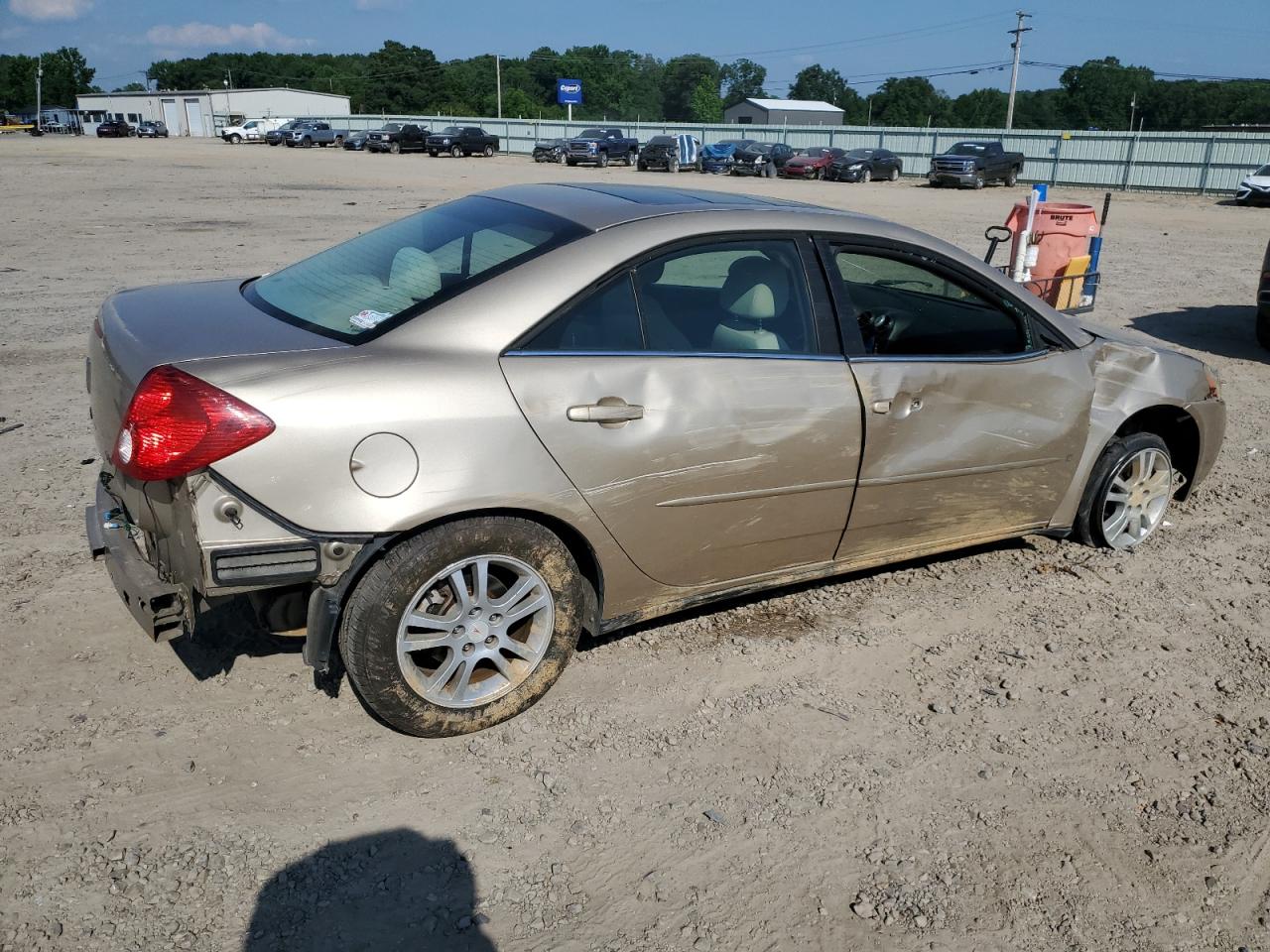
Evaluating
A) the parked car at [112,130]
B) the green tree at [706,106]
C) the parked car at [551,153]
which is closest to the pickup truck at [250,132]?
the parked car at [112,130]

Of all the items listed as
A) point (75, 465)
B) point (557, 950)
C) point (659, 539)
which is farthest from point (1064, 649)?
point (75, 465)

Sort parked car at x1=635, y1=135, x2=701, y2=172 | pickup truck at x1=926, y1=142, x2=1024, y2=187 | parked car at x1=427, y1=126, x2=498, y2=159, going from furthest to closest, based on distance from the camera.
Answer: parked car at x1=427, y1=126, x2=498, y2=159, parked car at x1=635, y1=135, x2=701, y2=172, pickup truck at x1=926, y1=142, x2=1024, y2=187

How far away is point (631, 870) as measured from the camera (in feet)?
9.32

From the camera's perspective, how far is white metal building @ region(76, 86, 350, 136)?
3939 inches

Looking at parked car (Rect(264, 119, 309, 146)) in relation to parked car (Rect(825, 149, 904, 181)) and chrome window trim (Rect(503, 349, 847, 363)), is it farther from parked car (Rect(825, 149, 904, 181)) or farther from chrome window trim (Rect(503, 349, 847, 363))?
chrome window trim (Rect(503, 349, 847, 363))

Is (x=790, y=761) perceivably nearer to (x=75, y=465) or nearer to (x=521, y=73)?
(x=75, y=465)

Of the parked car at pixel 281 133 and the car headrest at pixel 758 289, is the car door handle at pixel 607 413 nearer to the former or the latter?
the car headrest at pixel 758 289

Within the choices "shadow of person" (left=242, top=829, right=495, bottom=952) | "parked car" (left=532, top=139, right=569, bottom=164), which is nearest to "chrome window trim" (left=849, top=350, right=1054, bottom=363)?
"shadow of person" (left=242, top=829, right=495, bottom=952)

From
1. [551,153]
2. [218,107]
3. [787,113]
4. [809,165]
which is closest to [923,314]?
[809,165]

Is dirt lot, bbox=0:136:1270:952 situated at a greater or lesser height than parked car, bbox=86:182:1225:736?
lesser

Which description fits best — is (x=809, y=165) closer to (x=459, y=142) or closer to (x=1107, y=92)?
(x=459, y=142)

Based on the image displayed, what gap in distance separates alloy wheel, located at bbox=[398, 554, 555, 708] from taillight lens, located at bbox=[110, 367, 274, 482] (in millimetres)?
693

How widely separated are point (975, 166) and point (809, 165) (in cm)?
635

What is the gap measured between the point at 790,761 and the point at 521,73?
5531 inches
